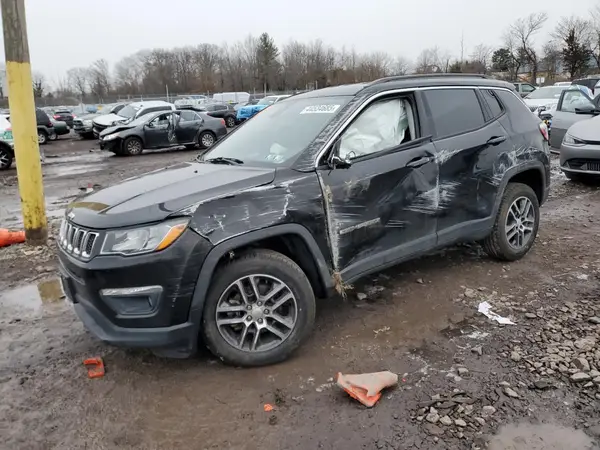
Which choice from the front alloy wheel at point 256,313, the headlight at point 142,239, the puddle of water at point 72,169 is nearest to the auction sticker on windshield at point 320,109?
the front alloy wheel at point 256,313

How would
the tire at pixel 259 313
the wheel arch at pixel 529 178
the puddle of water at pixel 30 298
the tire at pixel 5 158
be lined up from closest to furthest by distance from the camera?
the tire at pixel 259 313 < the puddle of water at pixel 30 298 < the wheel arch at pixel 529 178 < the tire at pixel 5 158

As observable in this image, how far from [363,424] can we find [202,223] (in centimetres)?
145

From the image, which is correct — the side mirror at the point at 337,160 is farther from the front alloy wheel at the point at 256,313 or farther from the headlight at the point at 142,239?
the headlight at the point at 142,239

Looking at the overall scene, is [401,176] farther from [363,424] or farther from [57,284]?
[57,284]

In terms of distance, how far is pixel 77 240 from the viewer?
10.1ft

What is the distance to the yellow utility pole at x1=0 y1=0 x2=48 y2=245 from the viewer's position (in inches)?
225

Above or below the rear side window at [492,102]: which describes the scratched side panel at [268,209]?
below

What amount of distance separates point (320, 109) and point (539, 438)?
2.64 m

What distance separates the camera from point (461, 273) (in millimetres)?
4832

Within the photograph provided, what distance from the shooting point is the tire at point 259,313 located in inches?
121

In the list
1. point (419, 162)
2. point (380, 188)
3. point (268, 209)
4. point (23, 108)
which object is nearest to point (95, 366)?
point (268, 209)

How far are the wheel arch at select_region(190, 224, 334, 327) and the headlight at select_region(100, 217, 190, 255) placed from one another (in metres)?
0.25

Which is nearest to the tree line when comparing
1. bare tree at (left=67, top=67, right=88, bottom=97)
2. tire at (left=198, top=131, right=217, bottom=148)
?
bare tree at (left=67, top=67, right=88, bottom=97)

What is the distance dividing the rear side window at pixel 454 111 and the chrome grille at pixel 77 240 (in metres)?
2.81
